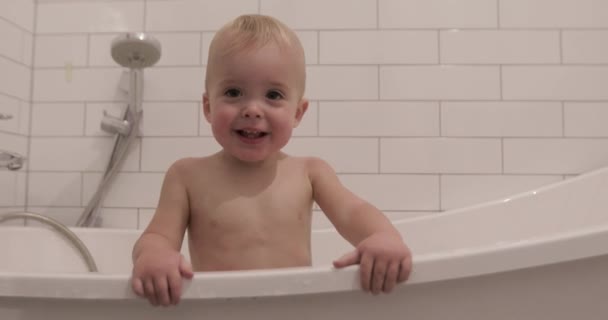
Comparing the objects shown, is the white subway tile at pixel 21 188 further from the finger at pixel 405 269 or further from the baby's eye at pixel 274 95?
the finger at pixel 405 269

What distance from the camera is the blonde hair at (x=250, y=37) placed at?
2.46ft

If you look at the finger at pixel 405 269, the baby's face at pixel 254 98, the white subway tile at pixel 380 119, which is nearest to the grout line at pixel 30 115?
the white subway tile at pixel 380 119

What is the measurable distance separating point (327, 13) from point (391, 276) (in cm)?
108

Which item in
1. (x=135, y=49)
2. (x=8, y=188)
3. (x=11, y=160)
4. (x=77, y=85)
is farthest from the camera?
(x=77, y=85)

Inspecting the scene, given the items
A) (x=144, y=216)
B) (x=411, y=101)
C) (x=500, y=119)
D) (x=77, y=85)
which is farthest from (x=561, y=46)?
(x=77, y=85)

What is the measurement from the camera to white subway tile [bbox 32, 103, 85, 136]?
5.01 ft

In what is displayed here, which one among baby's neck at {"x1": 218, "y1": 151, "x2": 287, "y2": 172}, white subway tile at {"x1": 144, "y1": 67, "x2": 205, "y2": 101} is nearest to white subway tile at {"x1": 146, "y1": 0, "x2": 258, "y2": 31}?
white subway tile at {"x1": 144, "y1": 67, "x2": 205, "y2": 101}

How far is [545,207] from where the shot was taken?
1288 millimetres

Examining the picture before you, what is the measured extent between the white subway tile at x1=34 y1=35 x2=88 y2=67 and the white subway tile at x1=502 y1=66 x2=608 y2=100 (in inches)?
50.0

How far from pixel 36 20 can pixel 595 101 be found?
170cm

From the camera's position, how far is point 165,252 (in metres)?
0.61

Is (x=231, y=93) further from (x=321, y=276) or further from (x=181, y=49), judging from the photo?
(x=181, y=49)

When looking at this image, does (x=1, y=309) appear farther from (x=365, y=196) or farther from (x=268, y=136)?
(x=365, y=196)

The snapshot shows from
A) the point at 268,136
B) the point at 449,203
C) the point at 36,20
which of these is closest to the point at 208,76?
the point at 268,136
